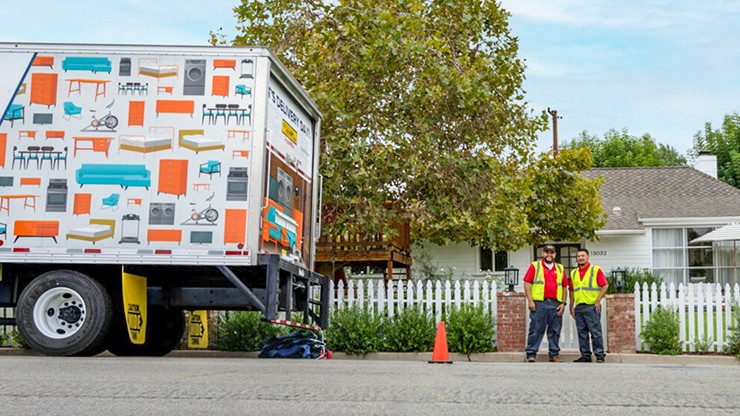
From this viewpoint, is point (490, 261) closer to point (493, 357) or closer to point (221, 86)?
point (493, 357)

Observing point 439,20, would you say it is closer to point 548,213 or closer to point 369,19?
point 369,19

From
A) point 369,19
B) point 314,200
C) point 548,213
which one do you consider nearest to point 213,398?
point 314,200

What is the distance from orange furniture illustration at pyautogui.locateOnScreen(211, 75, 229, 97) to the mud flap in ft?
A: 7.61

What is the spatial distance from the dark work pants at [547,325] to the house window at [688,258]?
16616 millimetres

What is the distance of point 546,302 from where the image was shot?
14797 mm

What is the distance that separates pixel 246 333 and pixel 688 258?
1829cm

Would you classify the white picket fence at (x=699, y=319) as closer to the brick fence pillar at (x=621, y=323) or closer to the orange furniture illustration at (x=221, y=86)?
the brick fence pillar at (x=621, y=323)

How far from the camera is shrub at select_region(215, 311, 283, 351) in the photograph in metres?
A: 16.2

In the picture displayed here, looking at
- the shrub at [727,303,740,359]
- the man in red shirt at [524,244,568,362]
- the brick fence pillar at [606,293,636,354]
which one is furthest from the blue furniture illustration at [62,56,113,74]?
the shrub at [727,303,740,359]

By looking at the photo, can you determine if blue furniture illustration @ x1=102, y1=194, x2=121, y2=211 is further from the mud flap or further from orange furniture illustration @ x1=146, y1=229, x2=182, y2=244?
the mud flap

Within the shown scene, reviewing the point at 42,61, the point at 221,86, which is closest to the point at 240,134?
the point at 221,86

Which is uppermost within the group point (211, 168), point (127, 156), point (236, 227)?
point (127, 156)

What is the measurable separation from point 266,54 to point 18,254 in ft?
12.0

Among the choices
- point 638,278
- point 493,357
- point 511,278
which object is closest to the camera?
point 493,357
